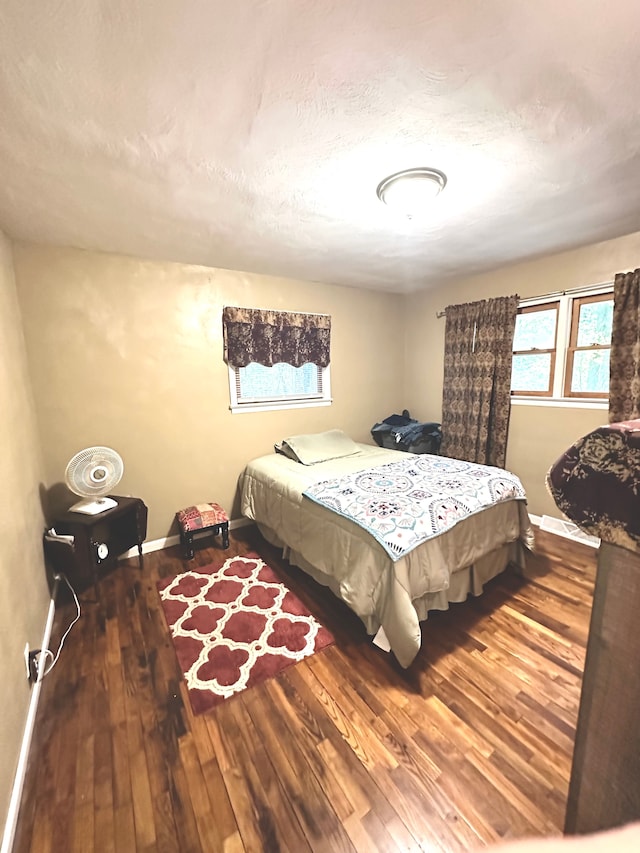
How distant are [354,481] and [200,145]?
2044 mm

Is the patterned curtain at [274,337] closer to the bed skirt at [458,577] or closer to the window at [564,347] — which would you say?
the bed skirt at [458,577]

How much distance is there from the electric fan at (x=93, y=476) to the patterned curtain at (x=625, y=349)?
3657 millimetres

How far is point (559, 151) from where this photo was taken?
1519 mm

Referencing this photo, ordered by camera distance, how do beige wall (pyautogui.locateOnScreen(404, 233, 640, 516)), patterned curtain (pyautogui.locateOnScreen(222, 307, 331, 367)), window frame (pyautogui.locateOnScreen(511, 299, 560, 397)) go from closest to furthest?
beige wall (pyautogui.locateOnScreen(404, 233, 640, 516))
window frame (pyautogui.locateOnScreen(511, 299, 560, 397))
patterned curtain (pyautogui.locateOnScreen(222, 307, 331, 367))

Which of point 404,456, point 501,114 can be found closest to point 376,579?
point 404,456

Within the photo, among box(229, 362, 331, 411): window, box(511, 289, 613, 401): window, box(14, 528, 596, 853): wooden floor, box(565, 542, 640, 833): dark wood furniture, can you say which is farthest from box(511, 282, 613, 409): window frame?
box(565, 542, 640, 833): dark wood furniture

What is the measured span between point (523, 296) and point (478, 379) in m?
0.84

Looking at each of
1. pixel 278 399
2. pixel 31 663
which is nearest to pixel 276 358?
pixel 278 399

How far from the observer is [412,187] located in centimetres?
172

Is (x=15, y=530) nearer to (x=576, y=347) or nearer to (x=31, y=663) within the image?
(x=31, y=663)

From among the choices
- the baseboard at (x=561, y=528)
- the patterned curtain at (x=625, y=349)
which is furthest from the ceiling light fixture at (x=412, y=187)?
the baseboard at (x=561, y=528)

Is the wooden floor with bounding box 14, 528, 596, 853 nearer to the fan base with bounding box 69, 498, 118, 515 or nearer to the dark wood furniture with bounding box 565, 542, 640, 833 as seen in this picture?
the dark wood furniture with bounding box 565, 542, 640, 833

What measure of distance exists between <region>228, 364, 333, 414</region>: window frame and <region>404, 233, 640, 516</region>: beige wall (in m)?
1.24

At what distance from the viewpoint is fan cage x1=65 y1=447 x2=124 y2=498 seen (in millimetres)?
2271
